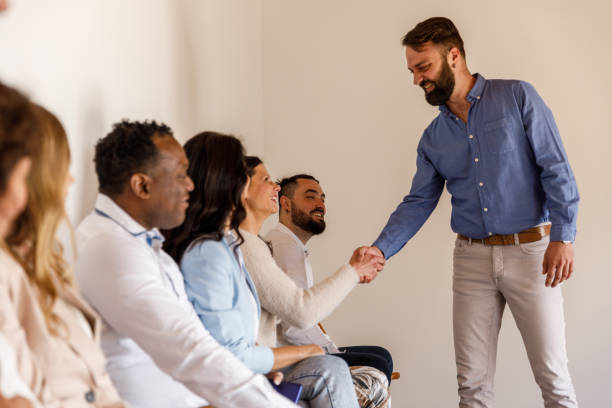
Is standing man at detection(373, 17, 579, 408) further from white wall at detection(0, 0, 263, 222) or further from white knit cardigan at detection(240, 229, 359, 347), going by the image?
white wall at detection(0, 0, 263, 222)

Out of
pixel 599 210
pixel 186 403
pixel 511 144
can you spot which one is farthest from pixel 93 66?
pixel 599 210

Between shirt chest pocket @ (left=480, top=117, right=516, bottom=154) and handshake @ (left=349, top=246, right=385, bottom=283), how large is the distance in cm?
64

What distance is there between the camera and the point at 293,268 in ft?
9.14

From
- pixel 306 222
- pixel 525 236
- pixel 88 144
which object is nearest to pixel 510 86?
pixel 525 236

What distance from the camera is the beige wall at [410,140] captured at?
3.63m

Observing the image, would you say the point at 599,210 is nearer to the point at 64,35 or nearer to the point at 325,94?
the point at 325,94

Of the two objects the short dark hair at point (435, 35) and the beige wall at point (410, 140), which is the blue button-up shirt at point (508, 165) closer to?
the short dark hair at point (435, 35)

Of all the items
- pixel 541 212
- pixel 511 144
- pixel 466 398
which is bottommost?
pixel 466 398

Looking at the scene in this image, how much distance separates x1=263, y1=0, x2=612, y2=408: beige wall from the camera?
11.9ft

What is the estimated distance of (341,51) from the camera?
3.90m

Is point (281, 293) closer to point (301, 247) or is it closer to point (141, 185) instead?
point (301, 247)

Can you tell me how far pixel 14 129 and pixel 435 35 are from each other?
210cm

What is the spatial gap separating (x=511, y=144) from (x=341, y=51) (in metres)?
1.49

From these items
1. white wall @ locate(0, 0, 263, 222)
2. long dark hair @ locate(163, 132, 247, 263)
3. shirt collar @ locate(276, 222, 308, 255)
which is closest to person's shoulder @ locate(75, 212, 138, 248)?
white wall @ locate(0, 0, 263, 222)
